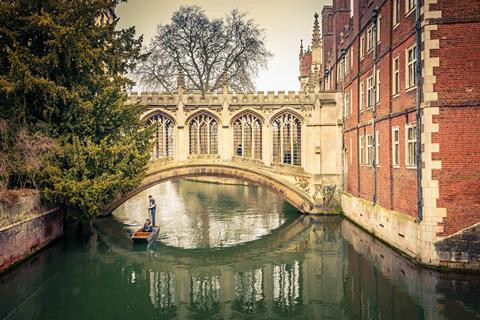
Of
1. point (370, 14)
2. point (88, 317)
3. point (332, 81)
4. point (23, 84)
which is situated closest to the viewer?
point (88, 317)

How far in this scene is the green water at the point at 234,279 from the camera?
937 cm

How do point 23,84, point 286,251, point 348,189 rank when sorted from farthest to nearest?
point 348,189 < point 286,251 < point 23,84

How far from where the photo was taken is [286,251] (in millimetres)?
15602

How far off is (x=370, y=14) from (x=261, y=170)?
9.37 metres

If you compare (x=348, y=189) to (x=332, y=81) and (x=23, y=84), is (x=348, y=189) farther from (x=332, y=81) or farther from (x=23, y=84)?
(x=23, y=84)

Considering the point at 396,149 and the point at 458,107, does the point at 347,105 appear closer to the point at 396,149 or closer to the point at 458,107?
the point at 396,149

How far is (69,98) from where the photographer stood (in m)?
14.0

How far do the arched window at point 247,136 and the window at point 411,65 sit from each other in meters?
10.4

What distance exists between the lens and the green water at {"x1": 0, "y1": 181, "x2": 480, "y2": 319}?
9367mm

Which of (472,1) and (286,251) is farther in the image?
(286,251)

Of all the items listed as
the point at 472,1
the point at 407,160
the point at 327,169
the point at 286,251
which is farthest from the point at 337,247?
the point at 472,1

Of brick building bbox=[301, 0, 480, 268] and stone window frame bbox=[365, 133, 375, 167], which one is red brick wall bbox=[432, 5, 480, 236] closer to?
brick building bbox=[301, 0, 480, 268]

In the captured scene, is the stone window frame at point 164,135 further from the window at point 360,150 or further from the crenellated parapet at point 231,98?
the window at point 360,150

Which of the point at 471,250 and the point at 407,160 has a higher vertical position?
the point at 407,160
